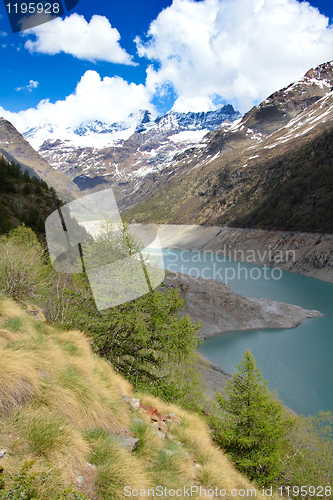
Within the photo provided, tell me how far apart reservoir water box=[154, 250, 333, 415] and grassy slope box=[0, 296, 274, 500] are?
→ 64.2 ft

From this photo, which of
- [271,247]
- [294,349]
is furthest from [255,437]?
[271,247]

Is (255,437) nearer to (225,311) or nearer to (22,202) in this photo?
(225,311)

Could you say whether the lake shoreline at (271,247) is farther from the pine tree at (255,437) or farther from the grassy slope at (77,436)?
the grassy slope at (77,436)

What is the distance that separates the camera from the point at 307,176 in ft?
305

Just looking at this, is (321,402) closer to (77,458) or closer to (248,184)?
(77,458)

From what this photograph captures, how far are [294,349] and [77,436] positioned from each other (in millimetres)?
32215

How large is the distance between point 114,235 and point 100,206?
132 centimetres

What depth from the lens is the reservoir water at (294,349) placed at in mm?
22156

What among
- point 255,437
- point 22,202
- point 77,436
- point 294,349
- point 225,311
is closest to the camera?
point 77,436

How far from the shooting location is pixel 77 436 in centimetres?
372

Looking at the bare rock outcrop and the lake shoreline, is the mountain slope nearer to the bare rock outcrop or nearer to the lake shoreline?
the lake shoreline

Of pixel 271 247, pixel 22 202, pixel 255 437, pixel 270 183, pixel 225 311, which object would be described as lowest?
pixel 225 311

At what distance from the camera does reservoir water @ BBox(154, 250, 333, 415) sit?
22.2m

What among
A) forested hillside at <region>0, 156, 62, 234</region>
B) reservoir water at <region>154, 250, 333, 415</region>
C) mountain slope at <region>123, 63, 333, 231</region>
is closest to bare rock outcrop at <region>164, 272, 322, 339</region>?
reservoir water at <region>154, 250, 333, 415</region>
